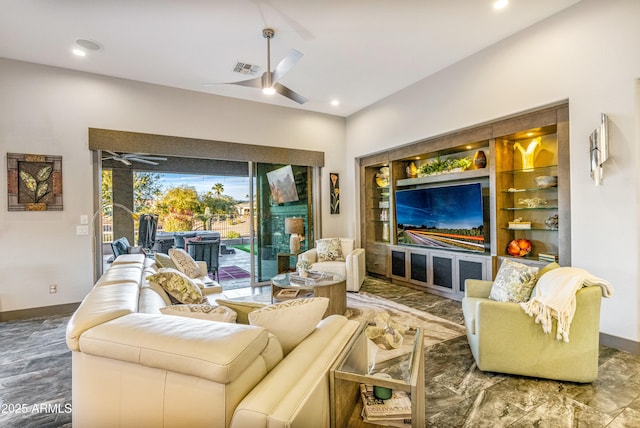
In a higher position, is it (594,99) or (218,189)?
(594,99)

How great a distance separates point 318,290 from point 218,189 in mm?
4015

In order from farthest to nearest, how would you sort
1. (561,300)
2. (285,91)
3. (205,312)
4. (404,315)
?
(404,315), (285,91), (561,300), (205,312)

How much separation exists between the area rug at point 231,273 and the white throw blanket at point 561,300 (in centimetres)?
507

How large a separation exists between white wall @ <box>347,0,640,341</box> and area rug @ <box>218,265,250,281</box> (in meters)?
5.03

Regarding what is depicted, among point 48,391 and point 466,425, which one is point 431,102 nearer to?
point 466,425

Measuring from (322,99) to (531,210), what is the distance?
364 cm

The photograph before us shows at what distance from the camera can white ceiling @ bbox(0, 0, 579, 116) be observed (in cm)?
304

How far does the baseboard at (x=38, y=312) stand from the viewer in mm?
3959

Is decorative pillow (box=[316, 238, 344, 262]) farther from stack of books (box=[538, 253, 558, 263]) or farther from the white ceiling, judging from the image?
stack of books (box=[538, 253, 558, 263])

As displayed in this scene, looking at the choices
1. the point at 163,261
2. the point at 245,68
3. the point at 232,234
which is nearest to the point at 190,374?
the point at 163,261

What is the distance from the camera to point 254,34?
350 centimetres

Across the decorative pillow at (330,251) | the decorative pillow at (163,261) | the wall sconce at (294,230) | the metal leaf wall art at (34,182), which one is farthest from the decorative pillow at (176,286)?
the wall sconce at (294,230)

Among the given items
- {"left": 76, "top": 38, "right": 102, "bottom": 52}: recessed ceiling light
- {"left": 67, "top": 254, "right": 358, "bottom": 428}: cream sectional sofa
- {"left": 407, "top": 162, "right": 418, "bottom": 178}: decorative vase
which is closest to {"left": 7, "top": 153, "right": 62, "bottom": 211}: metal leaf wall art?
{"left": 76, "top": 38, "right": 102, "bottom": 52}: recessed ceiling light

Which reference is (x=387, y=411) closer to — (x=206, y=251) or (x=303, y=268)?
(x=303, y=268)
